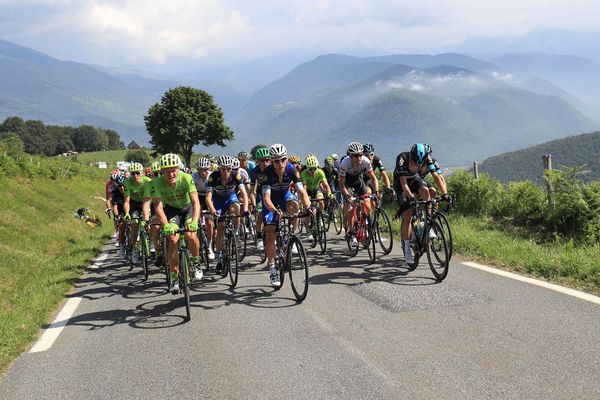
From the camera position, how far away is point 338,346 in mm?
5035

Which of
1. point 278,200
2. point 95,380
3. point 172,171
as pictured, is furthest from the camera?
point 278,200

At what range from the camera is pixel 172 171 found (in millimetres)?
7109

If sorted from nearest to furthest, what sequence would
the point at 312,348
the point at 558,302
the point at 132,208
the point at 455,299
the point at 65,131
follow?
the point at 312,348
the point at 558,302
the point at 455,299
the point at 132,208
the point at 65,131

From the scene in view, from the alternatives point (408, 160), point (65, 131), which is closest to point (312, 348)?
point (408, 160)

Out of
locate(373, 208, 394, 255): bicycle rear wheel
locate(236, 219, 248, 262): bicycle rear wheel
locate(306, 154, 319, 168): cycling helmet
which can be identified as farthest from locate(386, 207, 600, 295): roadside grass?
locate(236, 219, 248, 262): bicycle rear wheel

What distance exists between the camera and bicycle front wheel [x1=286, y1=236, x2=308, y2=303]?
22.4 feet

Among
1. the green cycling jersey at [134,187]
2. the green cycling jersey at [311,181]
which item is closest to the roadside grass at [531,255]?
the green cycling jersey at [311,181]

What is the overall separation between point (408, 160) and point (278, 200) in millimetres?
2405

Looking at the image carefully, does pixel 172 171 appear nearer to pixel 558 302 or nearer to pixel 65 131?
pixel 558 302

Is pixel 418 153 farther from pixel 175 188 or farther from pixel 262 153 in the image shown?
pixel 175 188

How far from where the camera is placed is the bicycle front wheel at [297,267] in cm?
684

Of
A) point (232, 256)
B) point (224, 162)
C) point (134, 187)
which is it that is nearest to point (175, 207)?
point (232, 256)

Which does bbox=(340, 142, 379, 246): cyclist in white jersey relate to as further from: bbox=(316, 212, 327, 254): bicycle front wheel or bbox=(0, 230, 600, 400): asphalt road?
bbox=(0, 230, 600, 400): asphalt road

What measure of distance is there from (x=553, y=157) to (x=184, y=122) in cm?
→ 10824
